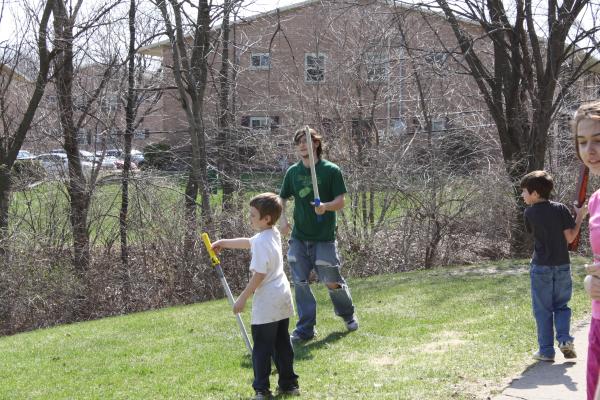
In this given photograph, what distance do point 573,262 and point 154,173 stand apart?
8050mm

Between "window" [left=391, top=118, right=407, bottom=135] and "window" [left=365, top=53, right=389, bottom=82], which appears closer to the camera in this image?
"window" [left=365, top=53, right=389, bottom=82]

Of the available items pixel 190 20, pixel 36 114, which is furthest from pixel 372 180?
pixel 36 114

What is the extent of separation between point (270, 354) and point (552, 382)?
203 cm

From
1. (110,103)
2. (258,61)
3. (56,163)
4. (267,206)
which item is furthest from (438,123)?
(267,206)

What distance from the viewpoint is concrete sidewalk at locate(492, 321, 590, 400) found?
16.8 ft

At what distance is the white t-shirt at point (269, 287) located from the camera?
17.3 ft

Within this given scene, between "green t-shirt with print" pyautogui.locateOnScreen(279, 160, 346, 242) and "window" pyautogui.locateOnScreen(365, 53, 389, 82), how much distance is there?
937 cm

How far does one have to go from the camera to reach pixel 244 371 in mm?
6332

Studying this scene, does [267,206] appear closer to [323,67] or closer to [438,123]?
[438,123]

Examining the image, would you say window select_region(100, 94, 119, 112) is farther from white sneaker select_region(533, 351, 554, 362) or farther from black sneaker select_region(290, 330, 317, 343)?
white sneaker select_region(533, 351, 554, 362)

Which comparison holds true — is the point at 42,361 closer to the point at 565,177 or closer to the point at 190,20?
the point at 190,20

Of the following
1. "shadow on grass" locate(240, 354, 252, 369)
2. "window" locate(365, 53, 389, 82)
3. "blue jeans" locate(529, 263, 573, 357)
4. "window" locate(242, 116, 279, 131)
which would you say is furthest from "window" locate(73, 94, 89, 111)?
"blue jeans" locate(529, 263, 573, 357)

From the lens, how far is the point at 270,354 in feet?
17.7

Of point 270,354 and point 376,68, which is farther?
point 376,68
